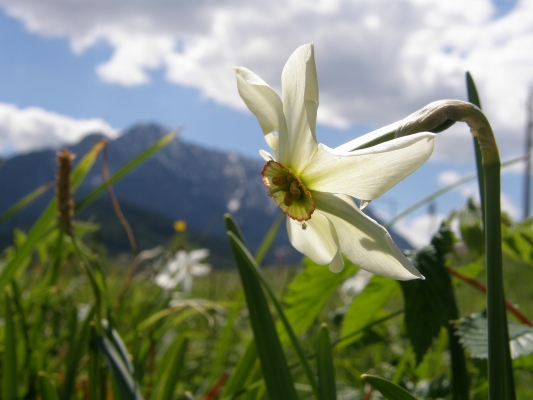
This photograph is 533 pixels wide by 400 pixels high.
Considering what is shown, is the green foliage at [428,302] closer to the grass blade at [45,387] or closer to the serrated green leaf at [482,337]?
the serrated green leaf at [482,337]

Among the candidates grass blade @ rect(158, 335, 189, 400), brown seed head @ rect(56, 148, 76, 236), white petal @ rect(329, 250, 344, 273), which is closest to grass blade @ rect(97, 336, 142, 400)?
grass blade @ rect(158, 335, 189, 400)

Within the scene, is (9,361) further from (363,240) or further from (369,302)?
(363,240)

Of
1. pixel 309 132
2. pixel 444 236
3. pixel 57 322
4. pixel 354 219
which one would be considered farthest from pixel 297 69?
pixel 57 322

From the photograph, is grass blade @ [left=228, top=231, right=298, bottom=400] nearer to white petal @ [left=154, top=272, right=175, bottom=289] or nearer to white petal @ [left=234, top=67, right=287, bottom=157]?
white petal @ [left=234, top=67, right=287, bottom=157]

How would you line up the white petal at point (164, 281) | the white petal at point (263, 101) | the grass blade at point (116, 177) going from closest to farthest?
the white petal at point (263, 101), the grass blade at point (116, 177), the white petal at point (164, 281)

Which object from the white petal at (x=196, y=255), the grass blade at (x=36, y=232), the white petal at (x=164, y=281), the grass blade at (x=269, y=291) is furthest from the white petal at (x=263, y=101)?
the white petal at (x=196, y=255)

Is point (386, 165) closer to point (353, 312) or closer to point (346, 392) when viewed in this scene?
point (353, 312)
